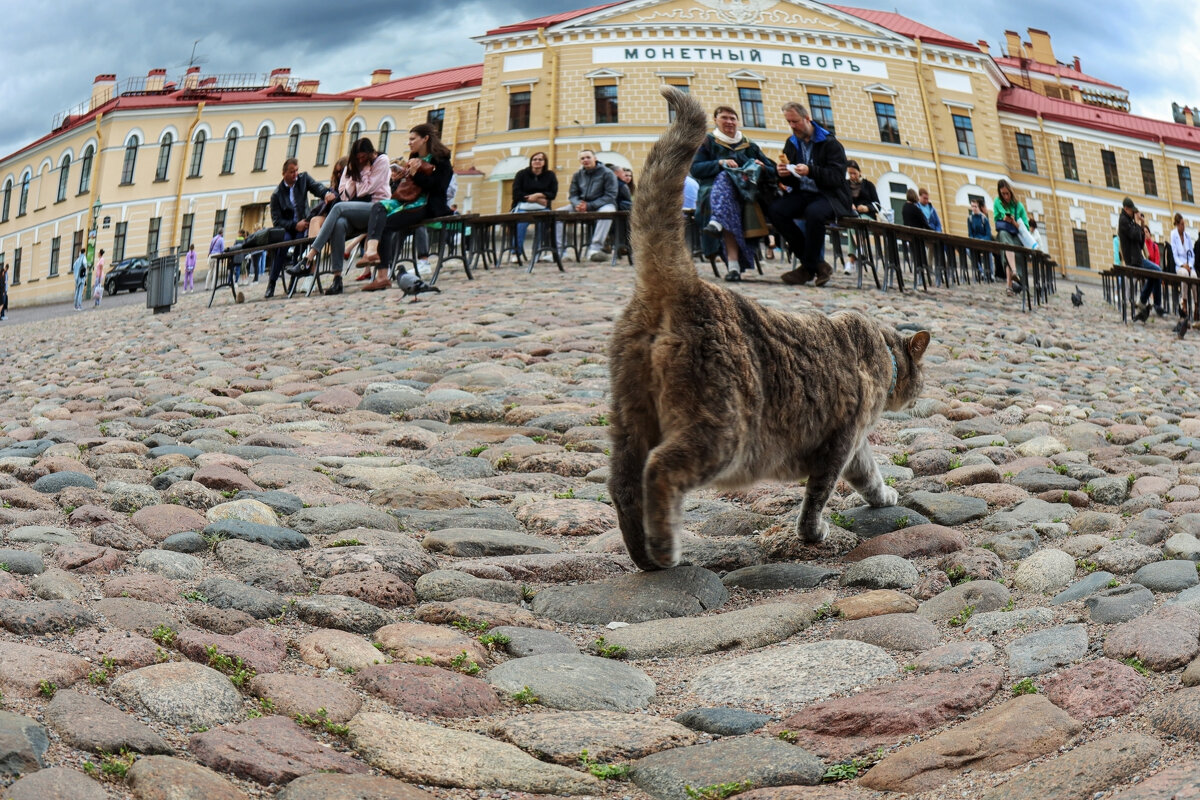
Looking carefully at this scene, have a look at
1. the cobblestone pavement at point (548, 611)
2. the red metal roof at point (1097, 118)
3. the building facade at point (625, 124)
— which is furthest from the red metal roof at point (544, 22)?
the cobblestone pavement at point (548, 611)

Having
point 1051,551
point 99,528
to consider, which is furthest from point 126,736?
point 1051,551

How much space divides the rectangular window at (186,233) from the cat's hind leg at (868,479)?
150ft

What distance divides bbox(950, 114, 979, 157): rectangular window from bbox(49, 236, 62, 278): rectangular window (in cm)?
3783

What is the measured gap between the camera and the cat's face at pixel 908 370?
233 inches

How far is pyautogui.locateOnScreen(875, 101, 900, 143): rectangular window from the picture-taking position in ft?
142

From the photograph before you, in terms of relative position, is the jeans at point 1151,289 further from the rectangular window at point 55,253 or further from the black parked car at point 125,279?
the rectangular window at point 55,253

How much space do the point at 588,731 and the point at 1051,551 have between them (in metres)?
2.30

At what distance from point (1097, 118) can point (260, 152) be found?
34.9 meters

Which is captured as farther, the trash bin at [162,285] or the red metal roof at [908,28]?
the red metal roof at [908,28]

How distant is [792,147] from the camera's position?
14250mm

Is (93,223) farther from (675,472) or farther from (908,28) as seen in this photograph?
(675,472)

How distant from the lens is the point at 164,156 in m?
48.2

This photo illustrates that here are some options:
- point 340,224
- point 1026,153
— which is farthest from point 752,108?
point 340,224

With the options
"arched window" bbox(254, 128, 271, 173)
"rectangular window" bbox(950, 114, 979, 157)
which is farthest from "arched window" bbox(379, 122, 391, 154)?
"rectangular window" bbox(950, 114, 979, 157)
